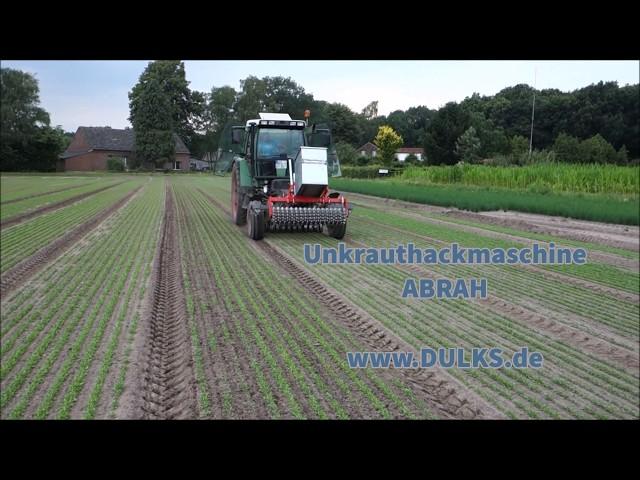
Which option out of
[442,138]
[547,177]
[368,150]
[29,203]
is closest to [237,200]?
[29,203]

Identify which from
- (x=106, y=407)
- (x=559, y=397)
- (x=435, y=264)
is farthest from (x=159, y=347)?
(x=435, y=264)

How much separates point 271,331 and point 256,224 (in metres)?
6.00

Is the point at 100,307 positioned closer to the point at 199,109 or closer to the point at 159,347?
the point at 159,347

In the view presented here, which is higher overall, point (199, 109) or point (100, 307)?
point (199, 109)

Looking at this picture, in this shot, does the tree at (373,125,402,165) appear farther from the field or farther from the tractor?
the field

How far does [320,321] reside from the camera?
228 inches

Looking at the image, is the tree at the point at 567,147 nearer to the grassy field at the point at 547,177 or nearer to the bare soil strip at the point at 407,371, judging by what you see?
the grassy field at the point at 547,177

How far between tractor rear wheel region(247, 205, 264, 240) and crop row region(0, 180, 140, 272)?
2.61 m

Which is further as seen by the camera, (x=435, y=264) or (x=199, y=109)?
(x=435, y=264)

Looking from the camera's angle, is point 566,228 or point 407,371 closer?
point 407,371

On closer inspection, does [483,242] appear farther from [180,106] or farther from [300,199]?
[180,106]

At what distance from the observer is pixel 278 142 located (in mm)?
11750

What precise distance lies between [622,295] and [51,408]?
288 inches

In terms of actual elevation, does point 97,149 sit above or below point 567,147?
below
